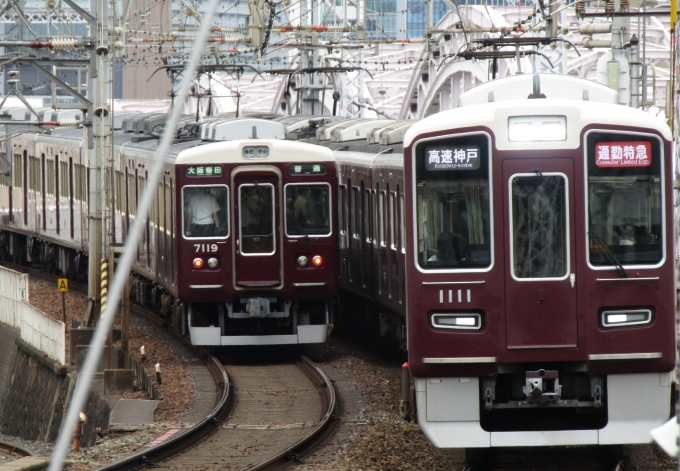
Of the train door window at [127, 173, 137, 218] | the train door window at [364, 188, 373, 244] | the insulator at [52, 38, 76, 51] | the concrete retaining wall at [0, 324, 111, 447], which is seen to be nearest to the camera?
the concrete retaining wall at [0, 324, 111, 447]

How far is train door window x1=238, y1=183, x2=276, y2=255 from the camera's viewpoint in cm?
1308

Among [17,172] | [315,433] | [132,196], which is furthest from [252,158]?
[17,172]

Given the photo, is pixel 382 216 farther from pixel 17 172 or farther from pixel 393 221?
pixel 17 172

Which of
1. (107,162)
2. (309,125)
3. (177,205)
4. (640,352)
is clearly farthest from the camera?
(309,125)

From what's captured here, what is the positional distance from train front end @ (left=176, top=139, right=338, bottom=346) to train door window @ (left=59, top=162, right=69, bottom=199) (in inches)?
324

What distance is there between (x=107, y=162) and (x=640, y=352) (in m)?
8.01

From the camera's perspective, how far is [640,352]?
735 centimetres

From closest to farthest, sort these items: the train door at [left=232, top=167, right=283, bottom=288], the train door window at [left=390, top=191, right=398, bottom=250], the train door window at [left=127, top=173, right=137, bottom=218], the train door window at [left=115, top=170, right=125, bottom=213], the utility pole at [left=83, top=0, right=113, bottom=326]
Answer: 1. the train door window at [left=390, top=191, right=398, bottom=250]
2. the train door at [left=232, top=167, right=283, bottom=288]
3. the utility pole at [left=83, top=0, right=113, bottom=326]
4. the train door window at [left=127, top=173, right=137, bottom=218]
5. the train door window at [left=115, top=170, right=125, bottom=213]

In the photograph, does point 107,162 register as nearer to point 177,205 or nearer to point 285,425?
point 177,205

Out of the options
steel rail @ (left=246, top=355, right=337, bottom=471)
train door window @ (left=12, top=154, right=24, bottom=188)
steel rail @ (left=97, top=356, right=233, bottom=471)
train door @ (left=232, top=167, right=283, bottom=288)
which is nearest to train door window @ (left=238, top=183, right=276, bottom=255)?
train door @ (left=232, top=167, right=283, bottom=288)

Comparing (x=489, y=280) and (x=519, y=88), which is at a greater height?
(x=519, y=88)

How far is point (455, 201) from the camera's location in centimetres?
751

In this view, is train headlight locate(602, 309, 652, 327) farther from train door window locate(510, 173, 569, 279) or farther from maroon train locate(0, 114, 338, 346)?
maroon train locate(0, 114, 338, 346)

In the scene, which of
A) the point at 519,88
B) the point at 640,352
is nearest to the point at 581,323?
the point at 640,352
